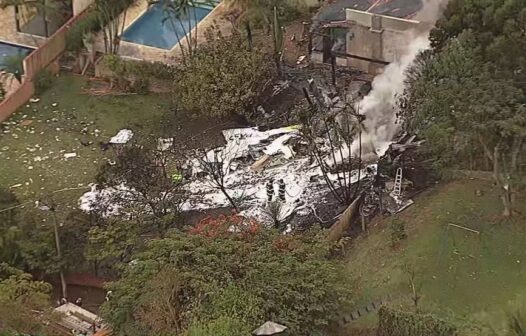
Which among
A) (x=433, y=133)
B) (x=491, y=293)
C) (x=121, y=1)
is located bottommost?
(x=491, y=293)

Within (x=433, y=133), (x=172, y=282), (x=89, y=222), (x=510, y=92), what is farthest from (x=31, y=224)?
(x=510, y=92)

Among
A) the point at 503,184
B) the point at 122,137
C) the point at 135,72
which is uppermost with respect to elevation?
the point at 135,72

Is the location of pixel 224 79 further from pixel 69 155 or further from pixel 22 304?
pixel 22 304

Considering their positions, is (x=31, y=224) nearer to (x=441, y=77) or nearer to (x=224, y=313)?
(x=224, y=313)

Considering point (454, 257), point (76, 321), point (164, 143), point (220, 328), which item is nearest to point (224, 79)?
point (164, 143)

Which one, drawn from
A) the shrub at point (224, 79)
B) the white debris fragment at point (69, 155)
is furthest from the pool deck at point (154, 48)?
the white debris fragment at point (69, 155)

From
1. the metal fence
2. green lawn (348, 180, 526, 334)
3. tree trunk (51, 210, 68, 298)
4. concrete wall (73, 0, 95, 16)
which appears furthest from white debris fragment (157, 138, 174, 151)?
concrete wall (73, 0, 95, 16)
